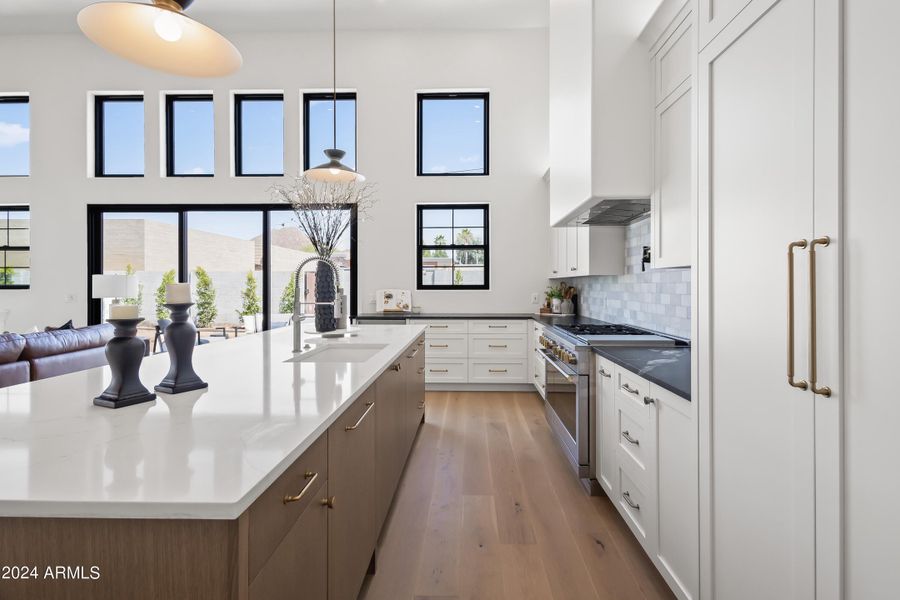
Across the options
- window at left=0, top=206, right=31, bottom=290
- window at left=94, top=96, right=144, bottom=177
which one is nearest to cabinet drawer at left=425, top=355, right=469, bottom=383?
window at left=94, top=96, right=144, bottom=177

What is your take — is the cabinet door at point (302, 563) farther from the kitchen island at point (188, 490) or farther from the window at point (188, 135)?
the window at point (188, 135)

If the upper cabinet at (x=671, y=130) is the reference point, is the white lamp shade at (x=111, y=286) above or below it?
below

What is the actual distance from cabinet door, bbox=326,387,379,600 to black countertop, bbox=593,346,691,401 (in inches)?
42.9

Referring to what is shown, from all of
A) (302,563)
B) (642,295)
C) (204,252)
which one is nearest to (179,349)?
(302,563)

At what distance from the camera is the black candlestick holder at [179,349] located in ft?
4.04

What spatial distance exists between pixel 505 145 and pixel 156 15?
443cm

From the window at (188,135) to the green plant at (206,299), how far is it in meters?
1.38

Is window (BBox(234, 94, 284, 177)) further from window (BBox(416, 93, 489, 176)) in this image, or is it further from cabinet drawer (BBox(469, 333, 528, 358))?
cabinet drawer (BBox(469, 333, 528, 358))

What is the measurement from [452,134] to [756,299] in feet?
16.1

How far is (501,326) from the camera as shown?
191 inches

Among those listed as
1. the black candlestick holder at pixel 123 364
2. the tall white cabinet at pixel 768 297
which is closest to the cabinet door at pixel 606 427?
the tall white cabinet at pixel 768 297

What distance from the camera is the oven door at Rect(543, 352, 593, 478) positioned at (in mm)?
2496

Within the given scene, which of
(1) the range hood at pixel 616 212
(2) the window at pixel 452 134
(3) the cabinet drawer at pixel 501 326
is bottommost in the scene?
(3) the cabinet drawer at pixel 501 326

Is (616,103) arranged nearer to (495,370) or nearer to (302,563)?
(302,563)
